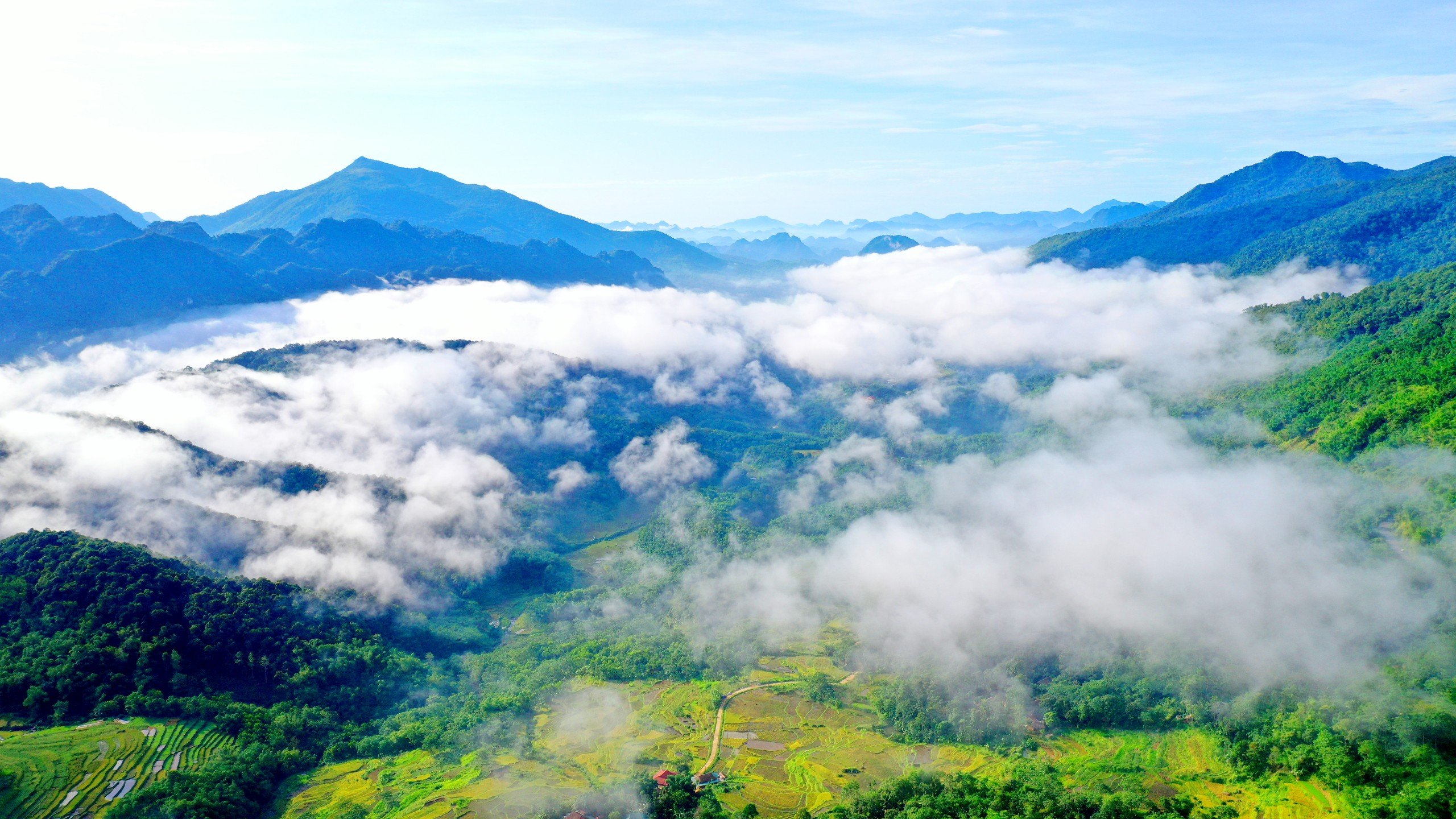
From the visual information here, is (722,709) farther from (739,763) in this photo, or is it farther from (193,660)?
(193,660)

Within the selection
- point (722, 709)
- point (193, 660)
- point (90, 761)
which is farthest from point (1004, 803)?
point (193, 660)

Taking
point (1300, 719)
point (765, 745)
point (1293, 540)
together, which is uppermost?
point (1293, 540)

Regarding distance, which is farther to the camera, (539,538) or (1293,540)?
(539,538)

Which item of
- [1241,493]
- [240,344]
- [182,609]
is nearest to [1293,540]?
[1241,493]

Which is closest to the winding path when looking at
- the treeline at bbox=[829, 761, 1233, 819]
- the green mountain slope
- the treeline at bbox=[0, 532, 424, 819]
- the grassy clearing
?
the grassy clearing

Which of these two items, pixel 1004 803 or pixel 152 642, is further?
pixel 152 642

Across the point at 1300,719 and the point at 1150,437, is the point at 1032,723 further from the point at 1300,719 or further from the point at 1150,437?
the point at 1150,437
